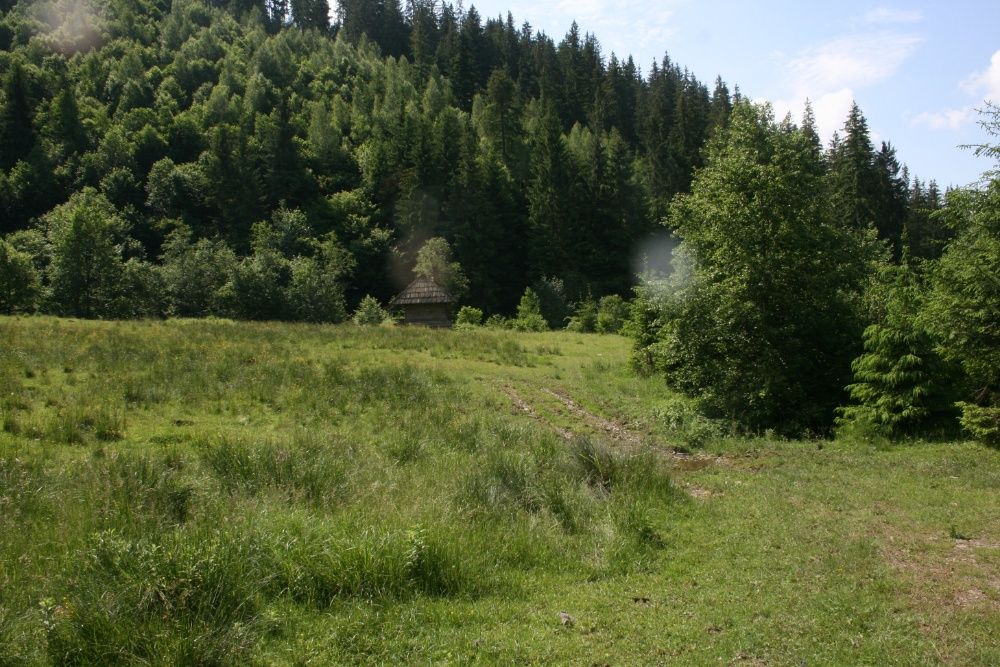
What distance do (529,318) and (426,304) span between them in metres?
8.86

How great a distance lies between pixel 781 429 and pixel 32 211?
95.2 m

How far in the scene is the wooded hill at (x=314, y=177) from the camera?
5281 cm

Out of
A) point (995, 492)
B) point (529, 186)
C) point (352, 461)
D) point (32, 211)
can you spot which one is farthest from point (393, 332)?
point (32, 211)

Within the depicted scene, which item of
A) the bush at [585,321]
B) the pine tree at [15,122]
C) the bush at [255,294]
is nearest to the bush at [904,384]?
the bush at [585,321]

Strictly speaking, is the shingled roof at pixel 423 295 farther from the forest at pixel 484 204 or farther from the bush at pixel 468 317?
the forest at pixel 484 204

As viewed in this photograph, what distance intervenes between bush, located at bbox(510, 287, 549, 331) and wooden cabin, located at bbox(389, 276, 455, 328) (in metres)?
5.78

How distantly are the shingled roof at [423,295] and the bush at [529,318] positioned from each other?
234 inches

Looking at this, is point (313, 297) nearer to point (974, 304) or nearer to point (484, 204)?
point (484, 204)

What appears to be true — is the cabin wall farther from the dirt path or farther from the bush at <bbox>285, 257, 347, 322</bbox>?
the dirt path

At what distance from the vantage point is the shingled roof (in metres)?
49.3

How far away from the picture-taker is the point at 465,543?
6.92m

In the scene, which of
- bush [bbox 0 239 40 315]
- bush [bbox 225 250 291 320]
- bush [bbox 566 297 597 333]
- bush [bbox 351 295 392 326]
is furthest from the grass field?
bush [bbox 566 297 597 333]

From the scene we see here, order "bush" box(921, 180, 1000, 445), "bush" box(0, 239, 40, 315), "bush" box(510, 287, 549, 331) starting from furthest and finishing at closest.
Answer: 1. "bush" box(510, 287, 549, 331)
2. "bush" box(0, 239, 40, 315)
3. "bush" box(921, 180, 1000, 445)

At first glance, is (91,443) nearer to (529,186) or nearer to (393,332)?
(393,332)
